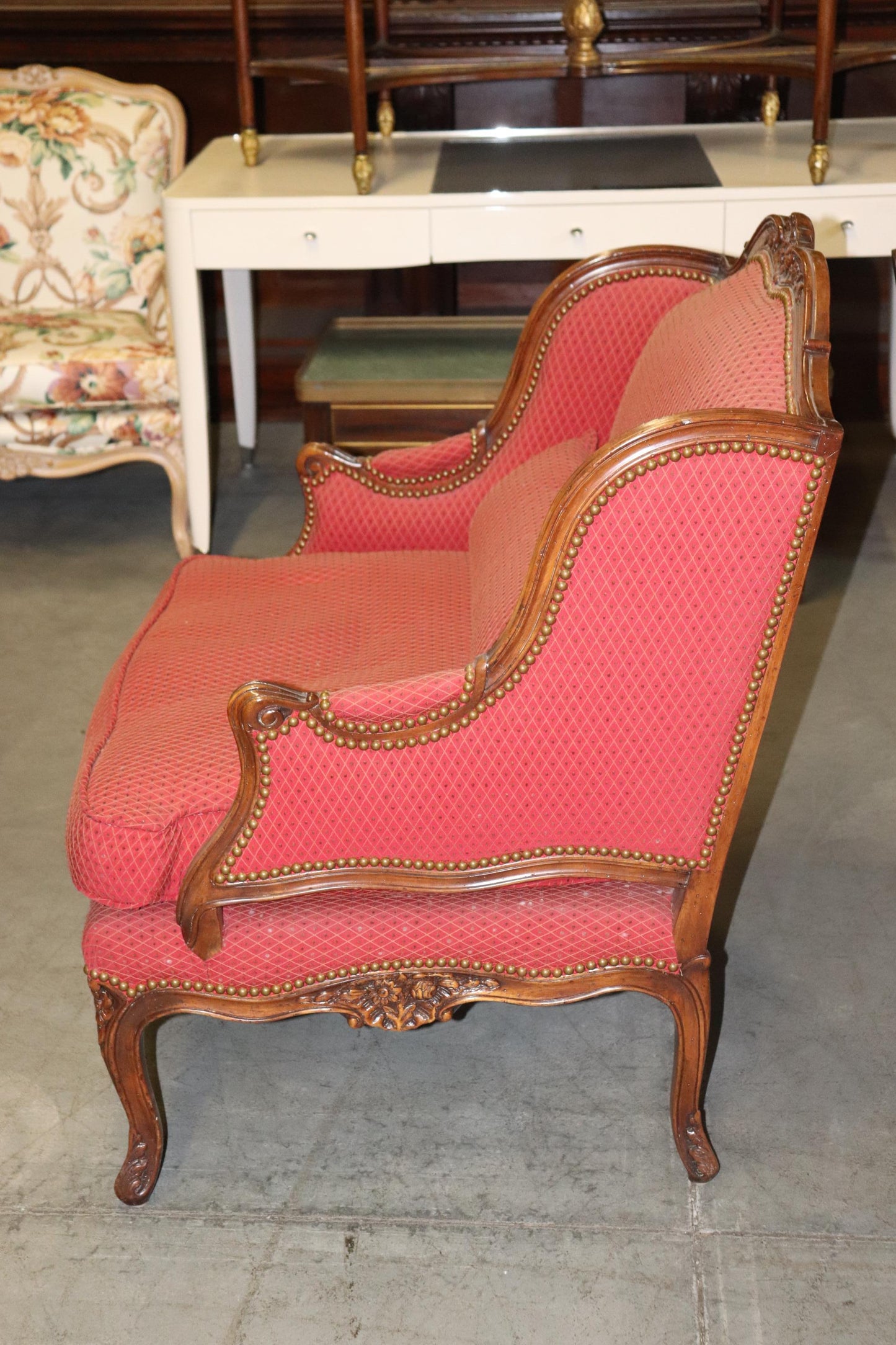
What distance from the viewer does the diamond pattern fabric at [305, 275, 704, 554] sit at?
85.3 inches

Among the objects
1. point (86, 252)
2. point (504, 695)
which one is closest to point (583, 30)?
point (86, 252)

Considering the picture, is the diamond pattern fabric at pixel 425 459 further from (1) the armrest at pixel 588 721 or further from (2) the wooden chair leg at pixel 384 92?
(2) the wooden chair leg at pixel 384 92

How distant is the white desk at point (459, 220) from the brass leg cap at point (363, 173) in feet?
0.08

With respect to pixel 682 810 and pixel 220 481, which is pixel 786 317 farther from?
pixel 220 481

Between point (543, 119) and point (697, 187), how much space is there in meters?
1.13

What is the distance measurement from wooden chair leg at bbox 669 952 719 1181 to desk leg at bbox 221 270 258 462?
8.56 ft

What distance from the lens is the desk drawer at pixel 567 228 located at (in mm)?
3006

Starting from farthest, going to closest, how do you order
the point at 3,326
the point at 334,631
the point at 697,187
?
the point at 3,326 < the point at 697,187 < the point at 334,631

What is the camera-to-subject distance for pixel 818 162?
9.73ft

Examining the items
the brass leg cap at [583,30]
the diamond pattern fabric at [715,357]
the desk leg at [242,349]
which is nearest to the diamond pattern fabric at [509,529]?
the diamond pattern fabric at [715,357]

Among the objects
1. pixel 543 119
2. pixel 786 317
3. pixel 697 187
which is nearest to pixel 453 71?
pixel 697 187

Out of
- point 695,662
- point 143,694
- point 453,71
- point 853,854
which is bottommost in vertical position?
point 853,854

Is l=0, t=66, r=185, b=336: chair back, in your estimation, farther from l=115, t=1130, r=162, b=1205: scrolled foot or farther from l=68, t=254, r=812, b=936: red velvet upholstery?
l=115, t=1130, r=162, b=1205: scrolled foot

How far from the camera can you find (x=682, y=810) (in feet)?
5.22
